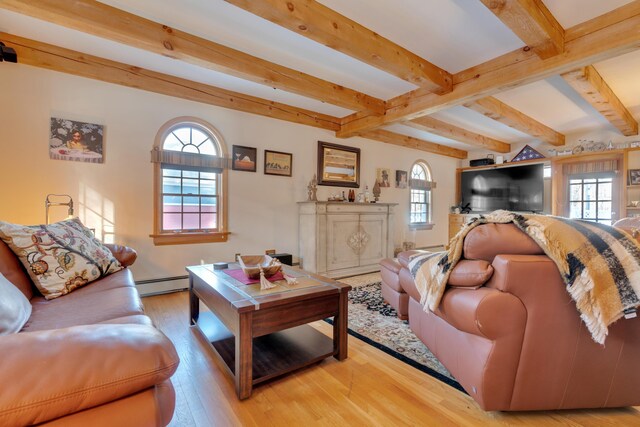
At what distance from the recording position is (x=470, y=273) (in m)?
1.41

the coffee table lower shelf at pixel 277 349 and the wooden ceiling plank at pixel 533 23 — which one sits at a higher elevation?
the wooden ceiling plank at pixel 533 23

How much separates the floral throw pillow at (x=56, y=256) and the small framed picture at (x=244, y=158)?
1969 millimetres

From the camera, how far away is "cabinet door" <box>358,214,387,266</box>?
15.3 ft

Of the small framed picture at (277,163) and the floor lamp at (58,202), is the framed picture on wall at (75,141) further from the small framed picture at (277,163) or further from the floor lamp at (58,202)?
the small framed picture at (277,163)

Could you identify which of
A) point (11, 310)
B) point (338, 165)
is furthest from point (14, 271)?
point (338, 165)

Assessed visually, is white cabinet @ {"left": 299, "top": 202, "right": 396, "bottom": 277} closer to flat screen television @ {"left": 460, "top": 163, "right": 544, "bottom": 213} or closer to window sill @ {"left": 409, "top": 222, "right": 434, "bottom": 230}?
window sill @ {"left": 409, "top": 222, "right": 434, "bottom": 230}

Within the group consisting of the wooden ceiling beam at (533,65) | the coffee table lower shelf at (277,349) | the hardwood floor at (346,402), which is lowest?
the hardwood floor at (346,402)

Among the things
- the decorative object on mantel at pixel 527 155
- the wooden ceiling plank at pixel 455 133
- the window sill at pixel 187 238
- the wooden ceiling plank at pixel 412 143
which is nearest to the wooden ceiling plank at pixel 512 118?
the decorative object on mantel at pixel 527 155

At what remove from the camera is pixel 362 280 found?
420 cm

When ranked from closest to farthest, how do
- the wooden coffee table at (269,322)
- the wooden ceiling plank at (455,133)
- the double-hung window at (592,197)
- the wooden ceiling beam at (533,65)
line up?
the wooden coffee table at (269,322) < the wooden ceiling beam at (533,65) < the wooden ceiling plank at (455,133) < the double-hung window at (592,197)

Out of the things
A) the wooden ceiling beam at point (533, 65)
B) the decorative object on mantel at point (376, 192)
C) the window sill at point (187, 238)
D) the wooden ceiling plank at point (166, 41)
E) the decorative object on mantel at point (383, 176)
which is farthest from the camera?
the decorative object on mantel at point (383, 176)

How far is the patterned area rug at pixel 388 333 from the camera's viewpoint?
1906mm

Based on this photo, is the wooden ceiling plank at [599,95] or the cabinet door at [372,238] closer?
the wooden ceiling plank at [599,95]

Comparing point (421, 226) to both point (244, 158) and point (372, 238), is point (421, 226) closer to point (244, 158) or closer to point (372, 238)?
point (372, 238)
